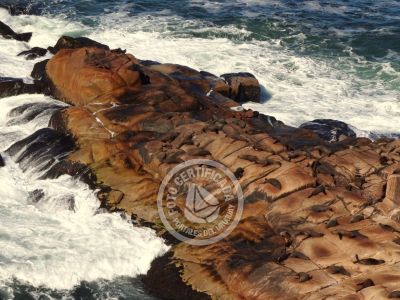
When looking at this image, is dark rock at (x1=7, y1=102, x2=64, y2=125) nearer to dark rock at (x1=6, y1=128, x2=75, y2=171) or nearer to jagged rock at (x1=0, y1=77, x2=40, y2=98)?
jagged rock at (x1=0, y1=77, x2=40, y2=98)


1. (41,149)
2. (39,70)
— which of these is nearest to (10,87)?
(39,70)

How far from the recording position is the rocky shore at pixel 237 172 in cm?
1720

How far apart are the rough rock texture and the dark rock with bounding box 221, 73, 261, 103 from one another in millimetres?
2397

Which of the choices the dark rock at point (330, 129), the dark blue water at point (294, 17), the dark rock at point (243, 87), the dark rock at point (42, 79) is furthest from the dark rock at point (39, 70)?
the dark blue water at point (294, 17)

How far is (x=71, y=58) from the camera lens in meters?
28.8

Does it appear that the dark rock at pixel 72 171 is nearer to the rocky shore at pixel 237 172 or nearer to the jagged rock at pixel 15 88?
the rocky shore at pixel 237 172

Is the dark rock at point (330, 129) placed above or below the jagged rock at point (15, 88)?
below

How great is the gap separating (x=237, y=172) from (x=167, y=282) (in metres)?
5.08

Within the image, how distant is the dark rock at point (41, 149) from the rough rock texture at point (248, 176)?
520 millimetres

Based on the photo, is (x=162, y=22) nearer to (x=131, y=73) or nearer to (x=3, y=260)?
(x=131, y=73)

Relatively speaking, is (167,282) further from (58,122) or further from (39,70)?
(39,70)

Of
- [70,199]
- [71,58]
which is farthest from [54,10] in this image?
[70,199]

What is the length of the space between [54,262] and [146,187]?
4.48m

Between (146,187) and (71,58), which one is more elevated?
(71,58)
